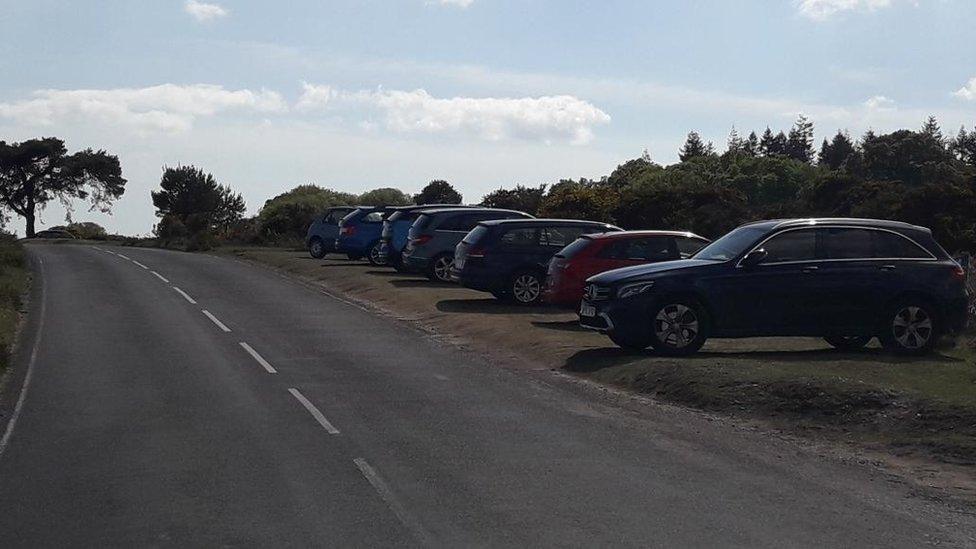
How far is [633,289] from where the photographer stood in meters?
15.8

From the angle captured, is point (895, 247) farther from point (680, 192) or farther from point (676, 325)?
point (680, 192)

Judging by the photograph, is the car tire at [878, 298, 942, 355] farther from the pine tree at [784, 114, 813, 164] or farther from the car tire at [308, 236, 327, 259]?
the pine tree at [784, 114, 813, 164]

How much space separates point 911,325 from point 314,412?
27.2 feet

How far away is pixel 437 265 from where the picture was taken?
29.2 metres

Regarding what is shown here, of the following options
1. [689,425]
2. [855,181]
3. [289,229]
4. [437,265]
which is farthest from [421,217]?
[289,229]

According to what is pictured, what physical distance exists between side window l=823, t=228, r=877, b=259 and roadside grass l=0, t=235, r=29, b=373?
37.1 ft

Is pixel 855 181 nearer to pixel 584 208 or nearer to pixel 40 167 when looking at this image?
pixel 584 208

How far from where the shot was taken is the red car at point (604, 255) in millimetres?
20406

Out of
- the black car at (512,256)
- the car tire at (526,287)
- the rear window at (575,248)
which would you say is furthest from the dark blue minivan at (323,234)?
the rear window at (575,248)

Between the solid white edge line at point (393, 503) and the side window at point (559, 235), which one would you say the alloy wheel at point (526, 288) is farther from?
the solid white edge line at point (393, 503)

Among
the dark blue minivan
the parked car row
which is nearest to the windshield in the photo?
the parked car row

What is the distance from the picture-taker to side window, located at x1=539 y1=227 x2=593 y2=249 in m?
24.1

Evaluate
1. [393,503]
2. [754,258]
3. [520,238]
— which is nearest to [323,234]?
[520,238]

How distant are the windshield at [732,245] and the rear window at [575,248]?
392 cm
